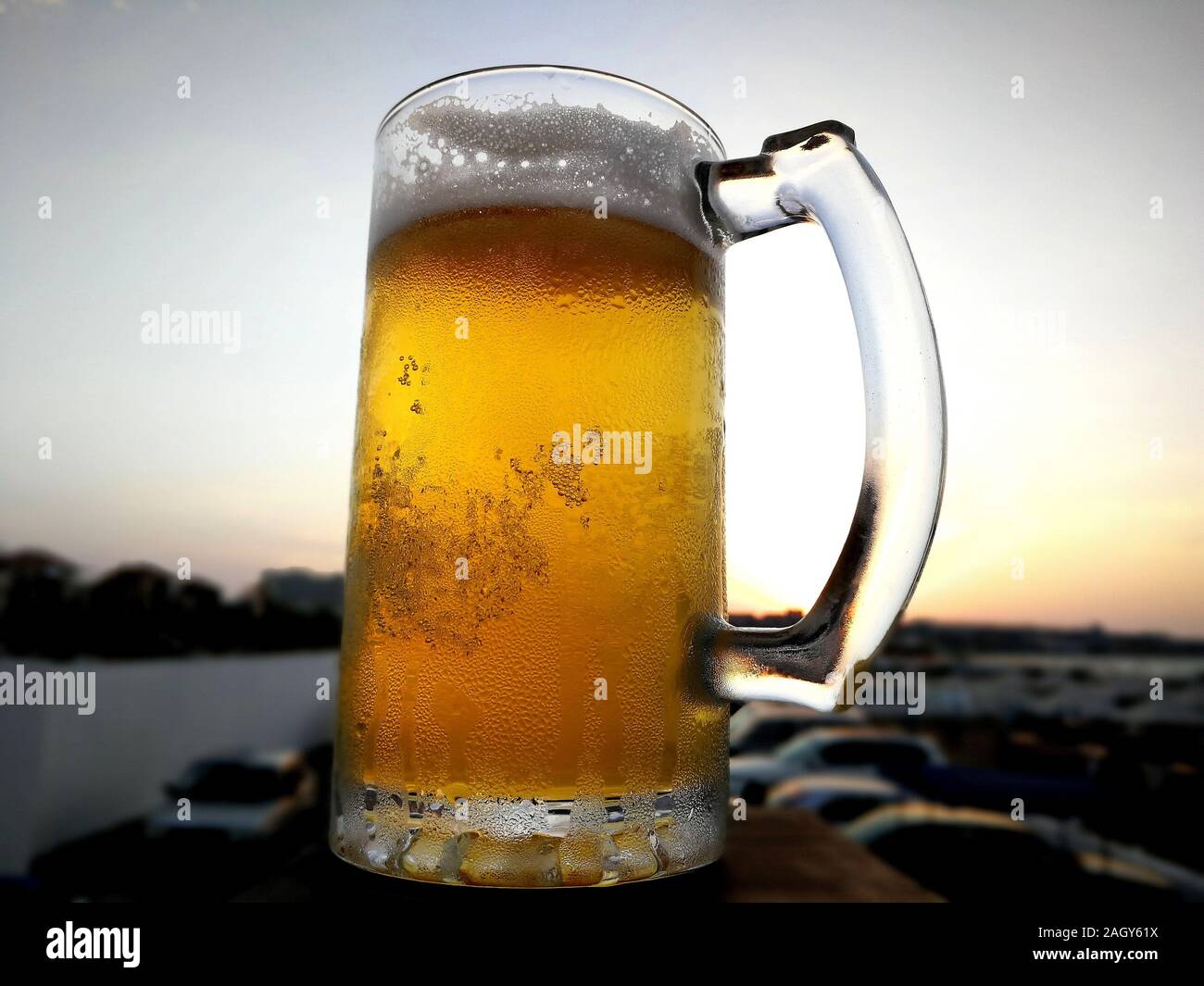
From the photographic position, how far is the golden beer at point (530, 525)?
361mm

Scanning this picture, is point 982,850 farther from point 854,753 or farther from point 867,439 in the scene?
point 867,439

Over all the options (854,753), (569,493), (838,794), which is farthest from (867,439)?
(854,753)

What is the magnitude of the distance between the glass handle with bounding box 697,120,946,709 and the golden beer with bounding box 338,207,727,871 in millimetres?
42

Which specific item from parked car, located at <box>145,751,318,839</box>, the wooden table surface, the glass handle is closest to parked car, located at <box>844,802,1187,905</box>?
parked car, located at <box>145,751,318,839</box>

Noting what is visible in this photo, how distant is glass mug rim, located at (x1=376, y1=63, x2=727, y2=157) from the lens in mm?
429

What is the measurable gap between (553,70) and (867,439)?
0.78 ft

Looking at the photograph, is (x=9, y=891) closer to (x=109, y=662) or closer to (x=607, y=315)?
(x=607, y=315)

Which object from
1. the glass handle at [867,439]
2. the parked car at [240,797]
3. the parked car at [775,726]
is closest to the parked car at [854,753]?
the parked car at [775,726]

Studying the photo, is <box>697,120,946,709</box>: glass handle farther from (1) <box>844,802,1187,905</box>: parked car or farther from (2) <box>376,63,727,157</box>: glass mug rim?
(1) <box>844,802,1187,905</box>: parked car

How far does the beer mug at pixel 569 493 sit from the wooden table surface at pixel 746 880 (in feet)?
0.04

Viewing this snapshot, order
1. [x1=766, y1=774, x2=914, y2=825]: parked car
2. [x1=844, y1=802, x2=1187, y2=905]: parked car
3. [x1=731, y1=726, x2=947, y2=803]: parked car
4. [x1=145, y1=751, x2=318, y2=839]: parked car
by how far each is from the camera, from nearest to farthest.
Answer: [x1=844, y1=802, x2=1187, y2=905]: parked car, [x1=145, y1=751, x2=318, y2=839]: parked car, [x1=766, y1=774, x2=914, y2=825]: parked car, [x1=731, y1=726, x2=947, y2=803]: parked car

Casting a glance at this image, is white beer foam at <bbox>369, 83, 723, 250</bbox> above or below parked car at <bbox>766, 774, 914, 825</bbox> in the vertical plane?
above

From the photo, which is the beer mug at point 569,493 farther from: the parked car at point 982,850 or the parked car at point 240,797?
the parked car at point 240,797

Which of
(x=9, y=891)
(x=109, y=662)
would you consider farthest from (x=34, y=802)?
(x=9, y=891)
